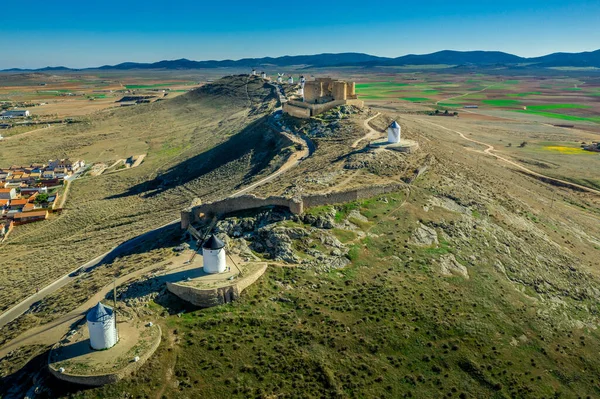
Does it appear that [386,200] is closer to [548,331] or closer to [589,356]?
[548,331]

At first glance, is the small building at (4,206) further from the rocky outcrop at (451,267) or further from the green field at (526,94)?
the green field at (526,94)

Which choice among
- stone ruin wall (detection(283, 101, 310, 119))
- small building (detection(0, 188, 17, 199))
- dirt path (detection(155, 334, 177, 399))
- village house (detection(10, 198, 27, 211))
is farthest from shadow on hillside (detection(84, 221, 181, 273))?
stone ruin wall (detection(283, 101, 310, 119))

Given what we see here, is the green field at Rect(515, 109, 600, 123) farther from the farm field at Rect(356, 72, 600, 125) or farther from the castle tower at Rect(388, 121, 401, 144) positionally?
the castle tower at Rect(388, 121, 401, 144)

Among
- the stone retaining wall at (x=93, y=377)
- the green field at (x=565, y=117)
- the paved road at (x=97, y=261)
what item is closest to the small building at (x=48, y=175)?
the paved road at (x=97, y=261)

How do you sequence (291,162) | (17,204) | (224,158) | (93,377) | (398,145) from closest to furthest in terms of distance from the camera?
1. (93,377)
2. (398,145)
3. (291,162)
4. (17,204)
5. (224,158)

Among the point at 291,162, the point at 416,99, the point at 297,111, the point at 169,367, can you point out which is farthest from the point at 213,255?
the point at 416,99

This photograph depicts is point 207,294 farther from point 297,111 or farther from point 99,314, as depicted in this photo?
point 297,111
